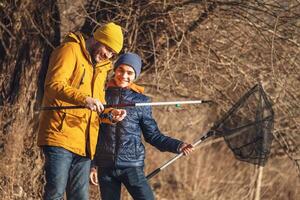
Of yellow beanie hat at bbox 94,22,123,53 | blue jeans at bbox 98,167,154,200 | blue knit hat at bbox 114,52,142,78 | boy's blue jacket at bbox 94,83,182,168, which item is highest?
yellow beanie hat at bbox 94,22,123,53

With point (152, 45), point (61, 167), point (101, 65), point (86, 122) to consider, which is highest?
point (152, 45)

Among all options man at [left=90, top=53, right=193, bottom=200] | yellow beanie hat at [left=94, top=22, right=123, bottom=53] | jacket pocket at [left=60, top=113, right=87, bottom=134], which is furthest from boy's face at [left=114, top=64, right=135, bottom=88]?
jacket pocket at [left=60, top=113, right=87, bottom=134]

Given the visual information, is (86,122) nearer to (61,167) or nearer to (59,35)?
(61,167)

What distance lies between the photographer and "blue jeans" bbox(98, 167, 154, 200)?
4871 millimetres

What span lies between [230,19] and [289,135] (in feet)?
5.14

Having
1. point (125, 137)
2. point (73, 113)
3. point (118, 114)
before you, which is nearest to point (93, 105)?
point (73, 113)

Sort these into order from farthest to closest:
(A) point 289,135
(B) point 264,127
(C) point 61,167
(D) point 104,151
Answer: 1. (A) point 289,135
2. (B) point 264,127
3. (D) point 104,151
4. (C) point 61,167

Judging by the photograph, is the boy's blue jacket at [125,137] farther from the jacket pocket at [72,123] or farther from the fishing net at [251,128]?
the fishing net at [251,128]

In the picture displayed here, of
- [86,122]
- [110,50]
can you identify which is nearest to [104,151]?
[86,122]

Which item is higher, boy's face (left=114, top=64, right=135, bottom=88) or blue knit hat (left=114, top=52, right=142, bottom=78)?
blue knit hat (left=114, top=52, right=142, bottom=78)

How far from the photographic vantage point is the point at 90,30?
765cm

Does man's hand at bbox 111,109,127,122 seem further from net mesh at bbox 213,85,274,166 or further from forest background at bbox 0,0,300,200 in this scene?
forest background at bbox 0,0,300,200

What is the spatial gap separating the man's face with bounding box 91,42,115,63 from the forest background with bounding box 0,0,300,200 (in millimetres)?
2538

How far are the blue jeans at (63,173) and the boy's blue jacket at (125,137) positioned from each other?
171 millimetres
